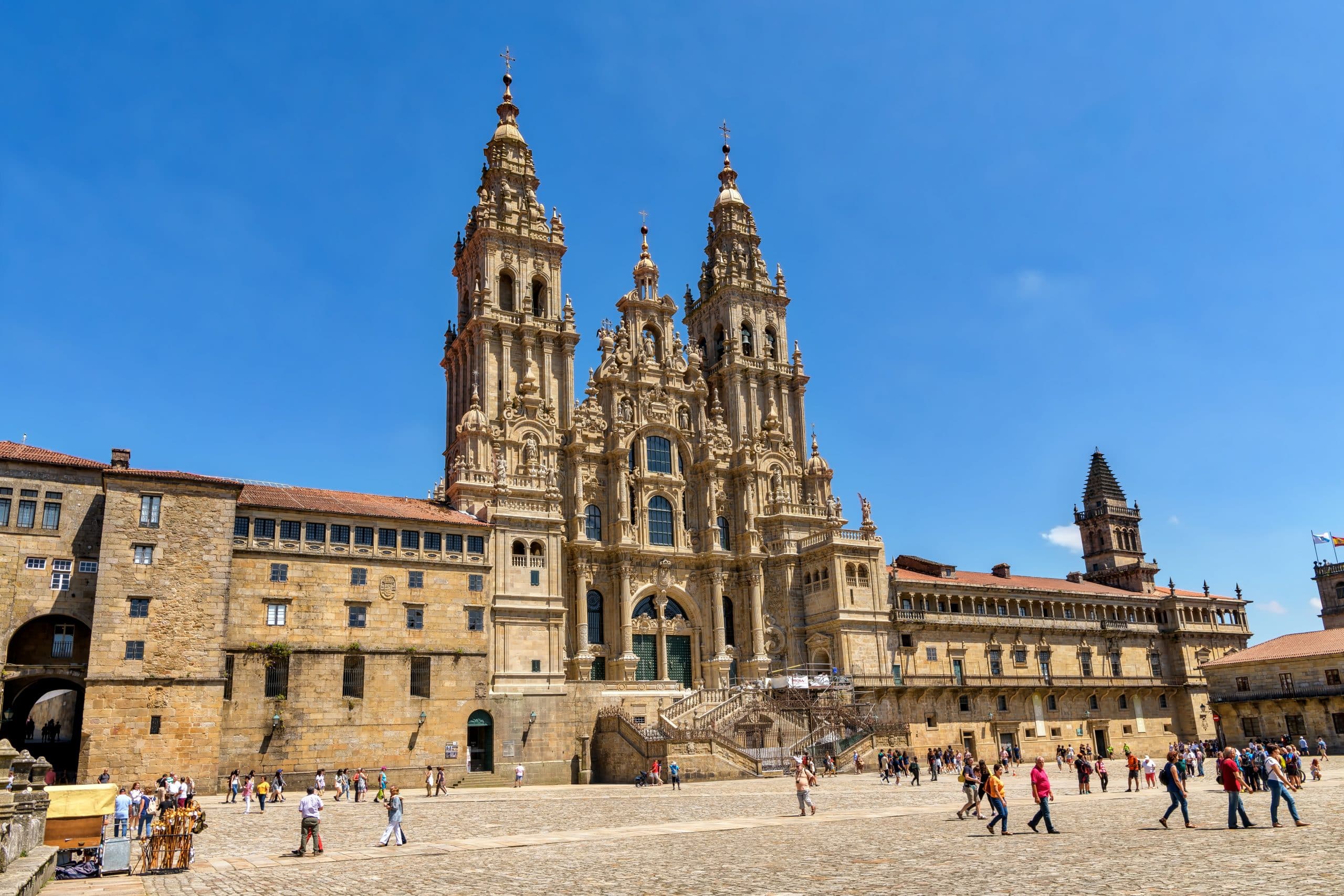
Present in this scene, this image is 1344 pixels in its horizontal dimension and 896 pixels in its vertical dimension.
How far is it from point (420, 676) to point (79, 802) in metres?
30.0

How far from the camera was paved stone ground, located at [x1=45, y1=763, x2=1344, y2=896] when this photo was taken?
1784cm

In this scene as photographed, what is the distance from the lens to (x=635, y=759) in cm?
5391

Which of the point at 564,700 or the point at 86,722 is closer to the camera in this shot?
the point at 86,722

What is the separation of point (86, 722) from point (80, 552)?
27.3ft

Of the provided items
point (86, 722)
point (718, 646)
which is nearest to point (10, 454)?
point (86, 722)

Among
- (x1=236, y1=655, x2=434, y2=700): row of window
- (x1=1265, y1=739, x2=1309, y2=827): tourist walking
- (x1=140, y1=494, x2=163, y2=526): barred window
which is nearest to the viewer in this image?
(x1=1265, y1=739, x2=1309, y2=827): tourist walking

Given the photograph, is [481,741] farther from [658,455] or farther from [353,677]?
[658,455]

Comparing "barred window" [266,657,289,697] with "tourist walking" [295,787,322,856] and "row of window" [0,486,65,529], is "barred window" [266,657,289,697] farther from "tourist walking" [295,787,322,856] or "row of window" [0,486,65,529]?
"tourist walking" [295,787,322,856]

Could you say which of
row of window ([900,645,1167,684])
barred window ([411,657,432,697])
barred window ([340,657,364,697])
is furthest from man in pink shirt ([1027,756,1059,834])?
row of window ([900,645,1167,684])

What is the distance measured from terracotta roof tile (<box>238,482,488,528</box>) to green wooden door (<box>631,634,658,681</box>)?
15065mm

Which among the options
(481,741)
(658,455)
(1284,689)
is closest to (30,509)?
(481,741)

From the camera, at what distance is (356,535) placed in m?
53.9

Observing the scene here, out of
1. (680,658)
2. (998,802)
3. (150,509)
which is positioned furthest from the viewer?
(680,658)

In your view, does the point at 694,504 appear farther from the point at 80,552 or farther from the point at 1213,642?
the point at 1213,642
